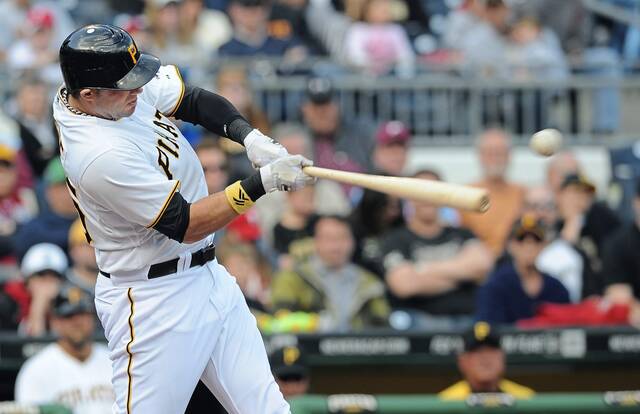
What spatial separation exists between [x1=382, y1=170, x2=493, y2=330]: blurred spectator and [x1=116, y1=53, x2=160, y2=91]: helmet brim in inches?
138

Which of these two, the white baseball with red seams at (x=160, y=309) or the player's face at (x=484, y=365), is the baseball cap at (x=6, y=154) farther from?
the white baseball with red seams at (x=160, y=309)

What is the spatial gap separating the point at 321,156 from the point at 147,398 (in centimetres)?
480

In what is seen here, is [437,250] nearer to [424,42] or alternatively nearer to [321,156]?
[321,156]

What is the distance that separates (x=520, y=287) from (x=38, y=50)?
4.62 meters

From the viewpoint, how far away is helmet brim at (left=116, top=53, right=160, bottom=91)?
4.88 m

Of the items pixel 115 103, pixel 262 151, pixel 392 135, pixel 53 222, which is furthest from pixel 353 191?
pixel 115 103

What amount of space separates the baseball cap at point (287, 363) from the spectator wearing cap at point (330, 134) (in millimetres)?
2707

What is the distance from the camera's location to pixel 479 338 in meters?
7.32

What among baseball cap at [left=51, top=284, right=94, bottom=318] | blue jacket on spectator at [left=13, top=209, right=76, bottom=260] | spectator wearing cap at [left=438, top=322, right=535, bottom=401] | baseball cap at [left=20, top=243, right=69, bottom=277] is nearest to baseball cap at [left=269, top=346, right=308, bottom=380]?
spectator wearing cap at [left=438, top=322, right=535, bottom=401]

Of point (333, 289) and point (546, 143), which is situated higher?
point (546, 143)

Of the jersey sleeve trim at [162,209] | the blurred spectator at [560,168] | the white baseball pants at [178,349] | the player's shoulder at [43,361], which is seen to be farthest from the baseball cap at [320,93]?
the jersey sleeve trim at [162,209]

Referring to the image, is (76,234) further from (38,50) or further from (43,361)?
(38,50)

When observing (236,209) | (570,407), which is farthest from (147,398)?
(570,407)

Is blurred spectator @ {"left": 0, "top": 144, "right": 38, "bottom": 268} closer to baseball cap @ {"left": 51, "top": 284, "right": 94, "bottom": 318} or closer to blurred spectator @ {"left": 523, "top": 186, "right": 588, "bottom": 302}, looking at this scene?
baseball cap @ {"left": 51, "top": 284, "right": 94, "bottom": 318}
